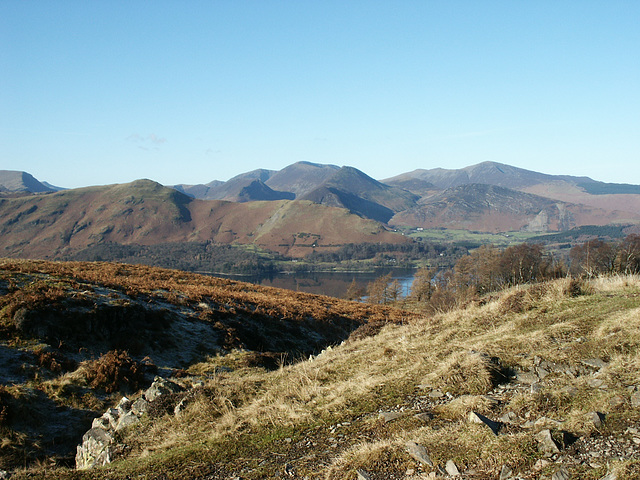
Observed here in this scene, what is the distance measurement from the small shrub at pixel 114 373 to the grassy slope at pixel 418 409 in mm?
4576

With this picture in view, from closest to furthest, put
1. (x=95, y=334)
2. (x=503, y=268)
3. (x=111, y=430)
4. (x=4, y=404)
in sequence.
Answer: (x=111, y=430) → (x=4, y=404) → (x=95, y=334) → (x=503, y=268)

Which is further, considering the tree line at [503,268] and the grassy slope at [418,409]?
the tree line at [503,268]

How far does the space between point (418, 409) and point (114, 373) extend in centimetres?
1004

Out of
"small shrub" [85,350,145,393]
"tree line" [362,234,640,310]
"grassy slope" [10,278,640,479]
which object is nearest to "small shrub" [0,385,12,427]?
"small shrub" [85,350,145,393]

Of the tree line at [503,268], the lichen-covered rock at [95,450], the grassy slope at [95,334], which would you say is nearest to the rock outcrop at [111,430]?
the lichen-covered rock at [95,450]

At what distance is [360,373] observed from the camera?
416 inches

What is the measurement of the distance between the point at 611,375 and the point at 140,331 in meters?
16.2

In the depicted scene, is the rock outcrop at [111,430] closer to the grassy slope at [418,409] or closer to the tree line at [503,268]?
the grassy slope at [418,409]

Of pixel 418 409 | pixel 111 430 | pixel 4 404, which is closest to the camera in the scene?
pixel 418 409

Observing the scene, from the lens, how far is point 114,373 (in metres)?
13.3

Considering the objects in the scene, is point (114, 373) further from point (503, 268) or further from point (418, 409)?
point (503, 268)

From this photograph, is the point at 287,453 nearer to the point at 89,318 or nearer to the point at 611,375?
the point at 611,375

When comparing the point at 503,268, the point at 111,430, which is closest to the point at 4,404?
the point at 111,430

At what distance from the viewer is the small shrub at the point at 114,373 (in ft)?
42.7
